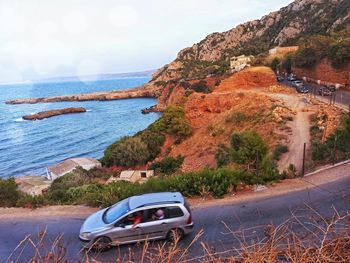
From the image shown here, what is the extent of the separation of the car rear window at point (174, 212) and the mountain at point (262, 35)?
62.6 m

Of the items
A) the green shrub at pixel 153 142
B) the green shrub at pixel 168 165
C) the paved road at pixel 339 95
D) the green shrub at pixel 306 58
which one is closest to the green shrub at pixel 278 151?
the green shrub at pixel 168 165

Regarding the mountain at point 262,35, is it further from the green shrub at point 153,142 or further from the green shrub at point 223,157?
the green shrub at point 223,157

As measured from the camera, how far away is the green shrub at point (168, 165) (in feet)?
107

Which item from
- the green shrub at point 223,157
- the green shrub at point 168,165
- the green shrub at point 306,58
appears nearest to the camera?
the green shrub at point 223,157

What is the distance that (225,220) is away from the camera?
34.7 ft

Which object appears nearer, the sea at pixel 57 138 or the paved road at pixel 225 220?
the paved road at pixel 225 220

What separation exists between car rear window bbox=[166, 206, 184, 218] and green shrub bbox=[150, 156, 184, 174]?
22.5 meters

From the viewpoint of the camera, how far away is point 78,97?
6058 inches

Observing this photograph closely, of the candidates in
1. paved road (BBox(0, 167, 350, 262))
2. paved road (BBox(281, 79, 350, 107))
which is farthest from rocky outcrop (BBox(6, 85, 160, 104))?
paved road (BBox(0, 167, 350, 262))

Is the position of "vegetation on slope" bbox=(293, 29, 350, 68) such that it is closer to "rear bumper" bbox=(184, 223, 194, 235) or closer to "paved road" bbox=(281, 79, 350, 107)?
"paved road" bbox=(281, 79, 350, 107)

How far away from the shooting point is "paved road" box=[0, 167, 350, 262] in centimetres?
945

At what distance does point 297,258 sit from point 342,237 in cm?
68

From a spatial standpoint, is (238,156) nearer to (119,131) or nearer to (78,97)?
(119,131)

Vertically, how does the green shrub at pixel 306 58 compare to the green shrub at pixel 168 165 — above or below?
above
